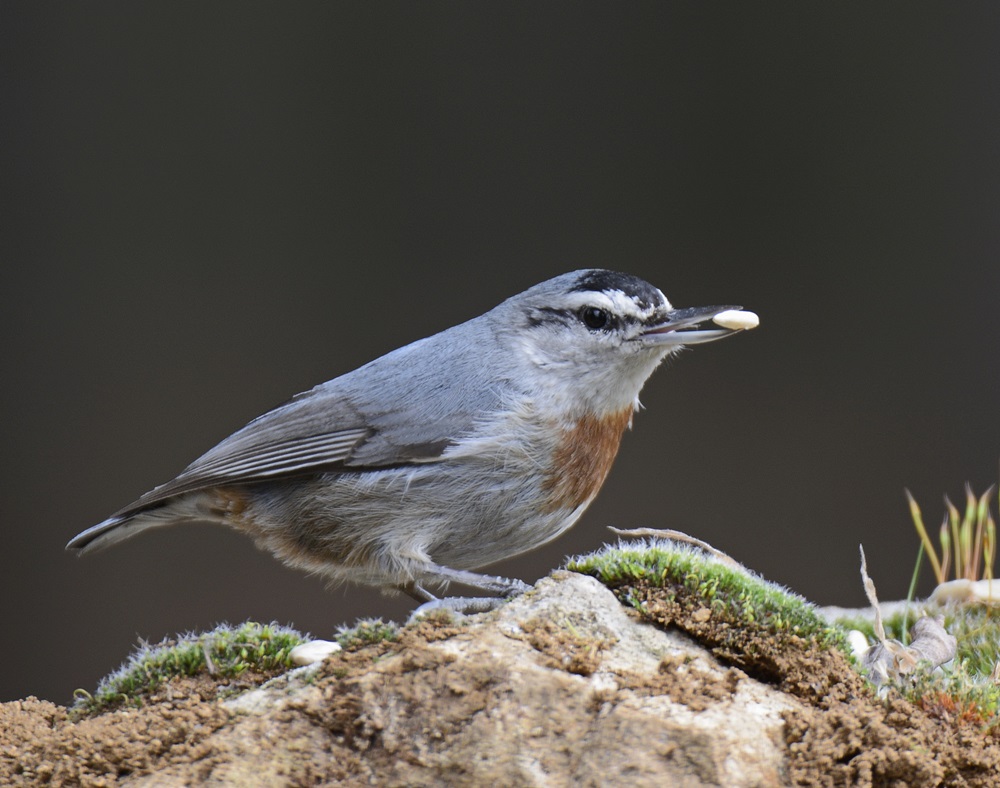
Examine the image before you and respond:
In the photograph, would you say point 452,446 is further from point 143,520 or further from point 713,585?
point 143,520

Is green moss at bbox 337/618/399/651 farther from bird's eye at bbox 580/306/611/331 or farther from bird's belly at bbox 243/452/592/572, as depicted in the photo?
bird's eye at bbox 580/306/611/331

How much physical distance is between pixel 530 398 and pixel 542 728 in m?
1.04

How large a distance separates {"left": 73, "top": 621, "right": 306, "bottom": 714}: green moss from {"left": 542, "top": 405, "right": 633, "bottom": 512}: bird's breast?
27.1 inches

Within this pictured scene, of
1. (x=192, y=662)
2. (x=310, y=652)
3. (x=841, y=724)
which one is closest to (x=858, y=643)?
(x=841, y=724)

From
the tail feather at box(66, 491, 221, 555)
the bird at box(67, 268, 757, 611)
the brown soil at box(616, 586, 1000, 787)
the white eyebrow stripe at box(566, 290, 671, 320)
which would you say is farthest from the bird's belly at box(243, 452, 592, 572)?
the brown soil at box(616, 586, 1000, 787)

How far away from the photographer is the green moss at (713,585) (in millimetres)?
1792

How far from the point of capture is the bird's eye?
2.51 m

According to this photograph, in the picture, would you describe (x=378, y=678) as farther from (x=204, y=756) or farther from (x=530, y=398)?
(x=530, y=398)

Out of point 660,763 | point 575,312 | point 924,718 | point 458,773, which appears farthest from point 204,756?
point 575,312

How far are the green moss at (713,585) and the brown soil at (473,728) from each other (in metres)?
0.03

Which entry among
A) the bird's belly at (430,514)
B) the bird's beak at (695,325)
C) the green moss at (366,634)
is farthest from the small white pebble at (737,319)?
the green moss at (366,634)

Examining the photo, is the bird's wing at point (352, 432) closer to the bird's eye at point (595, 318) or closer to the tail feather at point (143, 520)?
the tail feather at point (143, 520)

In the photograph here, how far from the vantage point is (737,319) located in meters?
2.32

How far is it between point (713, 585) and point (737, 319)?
0.73 meters
